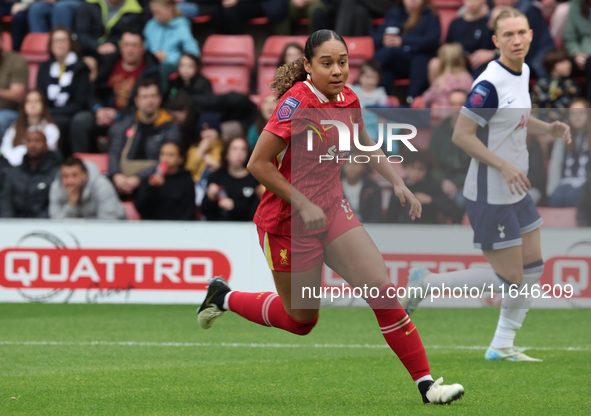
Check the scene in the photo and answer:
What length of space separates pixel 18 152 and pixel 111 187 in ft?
6.68

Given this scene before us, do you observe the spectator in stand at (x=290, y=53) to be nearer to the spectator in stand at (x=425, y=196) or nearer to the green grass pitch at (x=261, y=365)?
the spectator in stand at (x=425, y=196)

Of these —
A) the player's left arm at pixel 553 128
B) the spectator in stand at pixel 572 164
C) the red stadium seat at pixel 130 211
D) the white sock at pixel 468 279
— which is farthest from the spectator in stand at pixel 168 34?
the player's left arm at pixel 553 128

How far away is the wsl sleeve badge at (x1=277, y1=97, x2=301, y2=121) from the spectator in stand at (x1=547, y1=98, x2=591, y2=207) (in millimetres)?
5042

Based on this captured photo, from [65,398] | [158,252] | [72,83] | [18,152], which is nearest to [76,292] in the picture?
[158,252]

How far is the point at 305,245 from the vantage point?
203 inches

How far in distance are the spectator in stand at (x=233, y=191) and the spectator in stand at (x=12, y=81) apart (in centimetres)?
360

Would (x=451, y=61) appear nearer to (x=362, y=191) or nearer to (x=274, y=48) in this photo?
(x=274, y=48)

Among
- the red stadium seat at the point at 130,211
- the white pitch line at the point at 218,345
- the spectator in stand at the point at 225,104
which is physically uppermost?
the spectator in stand at the point at 225,104

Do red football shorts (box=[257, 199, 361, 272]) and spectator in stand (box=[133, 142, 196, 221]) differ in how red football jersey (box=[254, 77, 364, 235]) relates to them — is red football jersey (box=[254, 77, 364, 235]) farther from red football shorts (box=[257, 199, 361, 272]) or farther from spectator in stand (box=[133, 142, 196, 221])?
spectator in stand (box=[133, 142, 196, 221])

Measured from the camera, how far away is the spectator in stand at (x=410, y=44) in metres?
12.7

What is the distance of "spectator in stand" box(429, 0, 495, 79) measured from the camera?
40.5 ft

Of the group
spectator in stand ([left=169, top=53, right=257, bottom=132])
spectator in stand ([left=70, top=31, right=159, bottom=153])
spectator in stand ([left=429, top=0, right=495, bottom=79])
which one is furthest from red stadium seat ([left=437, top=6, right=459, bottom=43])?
spectator in stand ([left=70, top=31, right=159, bottom=153])

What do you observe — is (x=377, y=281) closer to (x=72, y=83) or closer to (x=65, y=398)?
(x=65, y=398)

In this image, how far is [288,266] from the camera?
5.22 meters
